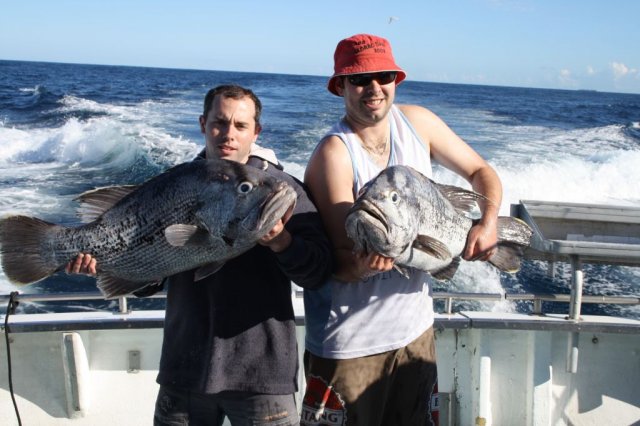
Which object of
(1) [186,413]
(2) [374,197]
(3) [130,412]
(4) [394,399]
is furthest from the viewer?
(3) [130,412]

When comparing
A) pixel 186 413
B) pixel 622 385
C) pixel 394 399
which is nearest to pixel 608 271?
pixel 622 385

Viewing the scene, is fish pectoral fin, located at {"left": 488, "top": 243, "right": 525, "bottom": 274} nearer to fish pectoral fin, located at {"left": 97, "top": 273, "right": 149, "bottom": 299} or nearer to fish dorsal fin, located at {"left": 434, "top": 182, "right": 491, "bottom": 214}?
fish dorsal fin, located at {"left": 434, "top": 182, "right": 491, "bottom": 214}

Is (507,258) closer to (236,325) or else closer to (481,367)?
(481,367)

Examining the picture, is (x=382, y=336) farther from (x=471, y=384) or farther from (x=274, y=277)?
(x=471, y=384)

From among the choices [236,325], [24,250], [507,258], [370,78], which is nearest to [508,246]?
[507,258]

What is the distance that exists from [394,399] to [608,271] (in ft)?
27.0

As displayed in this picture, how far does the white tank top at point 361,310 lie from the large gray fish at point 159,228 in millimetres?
471

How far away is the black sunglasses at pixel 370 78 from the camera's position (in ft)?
8.41

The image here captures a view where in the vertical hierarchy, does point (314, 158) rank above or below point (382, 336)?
above

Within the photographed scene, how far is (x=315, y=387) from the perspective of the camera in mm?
2631

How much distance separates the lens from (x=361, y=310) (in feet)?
8.55

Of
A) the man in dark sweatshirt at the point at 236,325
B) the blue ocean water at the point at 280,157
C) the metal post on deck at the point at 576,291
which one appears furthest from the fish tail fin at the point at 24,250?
the blue ocean water at the point at 280,157

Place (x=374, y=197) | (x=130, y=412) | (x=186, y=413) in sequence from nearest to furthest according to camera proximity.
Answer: (x=374, y=197)
(x=186, y=413)
(x=130, y=412)

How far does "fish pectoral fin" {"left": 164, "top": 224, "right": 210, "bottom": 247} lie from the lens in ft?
7.75
